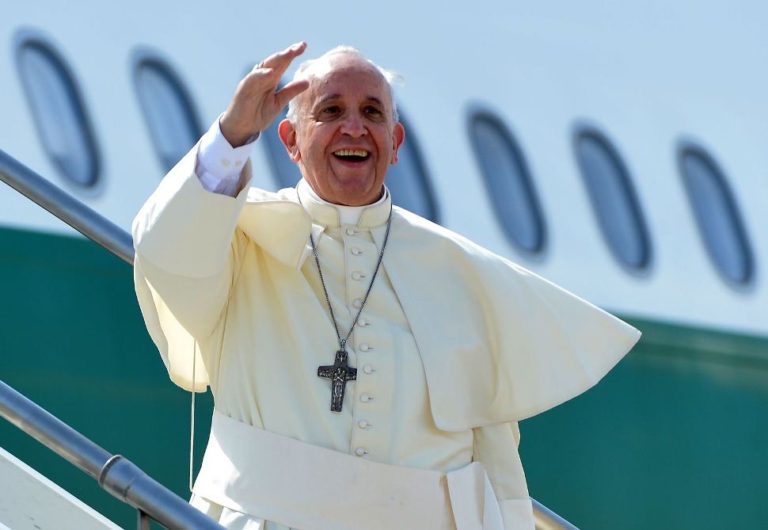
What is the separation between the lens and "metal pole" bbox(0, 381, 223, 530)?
1880 millimetres

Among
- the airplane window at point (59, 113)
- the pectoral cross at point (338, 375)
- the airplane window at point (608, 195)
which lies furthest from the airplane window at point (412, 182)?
the pectoral cross at point (338, 375)

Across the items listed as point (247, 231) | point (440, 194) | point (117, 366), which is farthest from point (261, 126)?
point (440, 194)

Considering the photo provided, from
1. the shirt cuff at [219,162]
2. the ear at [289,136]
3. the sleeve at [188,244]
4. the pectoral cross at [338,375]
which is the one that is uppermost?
the ear at [289,136]

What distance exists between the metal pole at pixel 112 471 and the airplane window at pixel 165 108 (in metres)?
2.40

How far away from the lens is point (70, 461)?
2.04m

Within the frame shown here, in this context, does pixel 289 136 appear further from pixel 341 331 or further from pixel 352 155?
pixel 341 331

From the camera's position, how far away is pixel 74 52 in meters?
4.36

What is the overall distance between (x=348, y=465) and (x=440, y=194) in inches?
112

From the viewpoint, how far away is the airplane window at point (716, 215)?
525cm

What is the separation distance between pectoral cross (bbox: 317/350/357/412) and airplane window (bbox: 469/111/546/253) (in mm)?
2890

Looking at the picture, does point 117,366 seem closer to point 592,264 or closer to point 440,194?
point 440,194

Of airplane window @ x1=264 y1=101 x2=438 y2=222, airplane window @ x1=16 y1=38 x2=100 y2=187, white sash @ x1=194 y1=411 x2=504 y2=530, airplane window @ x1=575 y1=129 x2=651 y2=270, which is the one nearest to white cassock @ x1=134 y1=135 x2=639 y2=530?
white sash @ x1=194 y1=411 x2=504 y2=530

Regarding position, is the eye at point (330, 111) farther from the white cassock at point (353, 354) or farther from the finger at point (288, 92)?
the finger at point (288, 92)

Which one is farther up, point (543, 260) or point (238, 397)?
point (543, 260)
